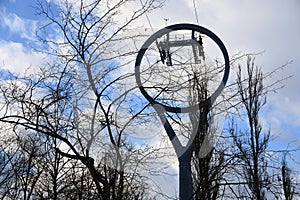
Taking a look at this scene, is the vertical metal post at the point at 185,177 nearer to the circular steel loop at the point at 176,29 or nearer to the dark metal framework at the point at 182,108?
the dark metal framework at the point at 182,108

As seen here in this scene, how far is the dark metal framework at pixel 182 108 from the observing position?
2.50 meters

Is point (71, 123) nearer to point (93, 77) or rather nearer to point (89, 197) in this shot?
point (93, 77)

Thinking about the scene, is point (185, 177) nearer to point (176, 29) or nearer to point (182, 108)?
point (182, 108)

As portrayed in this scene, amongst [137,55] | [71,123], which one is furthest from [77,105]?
[137,55]

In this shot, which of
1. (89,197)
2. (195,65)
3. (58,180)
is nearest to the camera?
(195,65)

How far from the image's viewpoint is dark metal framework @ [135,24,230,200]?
2.50m

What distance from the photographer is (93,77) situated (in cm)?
272

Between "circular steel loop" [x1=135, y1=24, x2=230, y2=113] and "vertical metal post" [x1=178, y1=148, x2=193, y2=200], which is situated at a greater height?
"circular steel loop" [x1=135, y1=24, x2=230, y2=113]

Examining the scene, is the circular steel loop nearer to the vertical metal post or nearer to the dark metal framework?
the dark metal framework

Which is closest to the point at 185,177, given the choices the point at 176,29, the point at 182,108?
the point at 182,108

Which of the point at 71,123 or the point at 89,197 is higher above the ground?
the point at 71,123

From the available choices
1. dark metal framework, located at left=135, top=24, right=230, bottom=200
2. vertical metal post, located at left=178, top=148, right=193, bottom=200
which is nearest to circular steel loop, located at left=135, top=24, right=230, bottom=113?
dark metal framework, located at left=135, top=24, right=230, bottom=200

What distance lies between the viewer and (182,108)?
2680 millimetres

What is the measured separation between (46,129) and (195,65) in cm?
108
